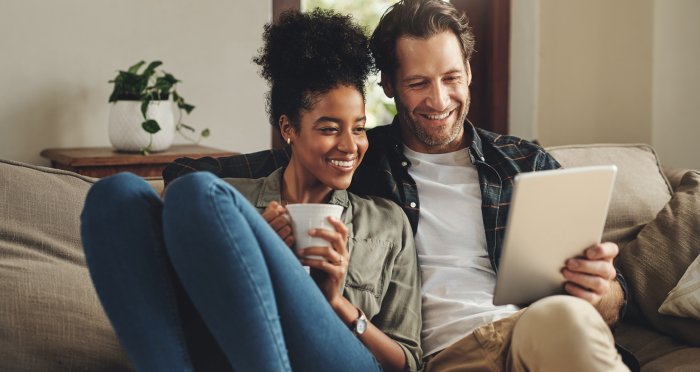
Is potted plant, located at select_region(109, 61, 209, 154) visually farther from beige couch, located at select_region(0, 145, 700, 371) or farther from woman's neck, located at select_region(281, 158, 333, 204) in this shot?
woman's neck, located at select_region(281, 158, 333, 204)

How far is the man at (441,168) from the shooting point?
5.93ft

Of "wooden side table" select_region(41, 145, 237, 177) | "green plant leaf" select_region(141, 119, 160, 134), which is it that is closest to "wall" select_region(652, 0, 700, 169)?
"wooden side table" select_region(41, 145, 237, 177)

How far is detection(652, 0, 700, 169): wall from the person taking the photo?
306 cm

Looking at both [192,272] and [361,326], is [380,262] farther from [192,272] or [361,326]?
[192,272]

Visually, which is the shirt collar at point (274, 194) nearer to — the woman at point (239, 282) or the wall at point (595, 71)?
the woman at point (239, 282)

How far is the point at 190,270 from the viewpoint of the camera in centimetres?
130

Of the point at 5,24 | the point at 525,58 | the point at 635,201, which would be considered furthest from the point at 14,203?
the point at 525,58

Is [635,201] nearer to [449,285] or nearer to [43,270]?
[449,285]

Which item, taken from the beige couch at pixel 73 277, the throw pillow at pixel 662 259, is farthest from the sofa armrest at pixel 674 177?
the throw pillow at pixel 662 259

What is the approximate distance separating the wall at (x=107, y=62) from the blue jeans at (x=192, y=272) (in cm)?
165

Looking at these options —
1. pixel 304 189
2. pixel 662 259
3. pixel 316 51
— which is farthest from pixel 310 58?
pixel 662 259

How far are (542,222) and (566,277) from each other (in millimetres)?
162

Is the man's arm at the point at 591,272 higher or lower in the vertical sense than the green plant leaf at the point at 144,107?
lower

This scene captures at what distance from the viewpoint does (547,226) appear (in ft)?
4.72
